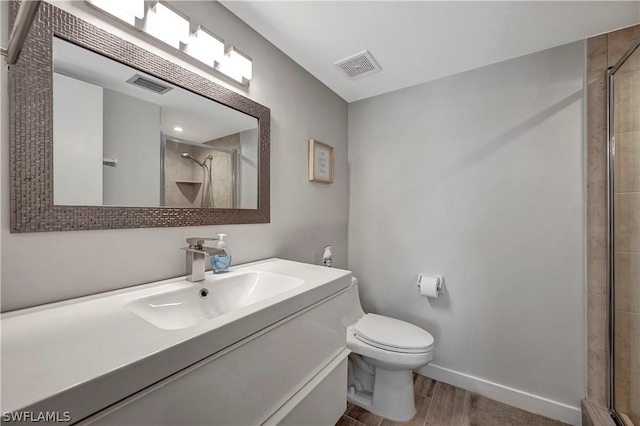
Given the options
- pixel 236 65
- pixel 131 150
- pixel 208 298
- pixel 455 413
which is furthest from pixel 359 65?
pixel 455 413

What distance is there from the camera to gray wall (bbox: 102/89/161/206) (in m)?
0.89

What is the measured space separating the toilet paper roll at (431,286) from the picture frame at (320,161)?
100 cm

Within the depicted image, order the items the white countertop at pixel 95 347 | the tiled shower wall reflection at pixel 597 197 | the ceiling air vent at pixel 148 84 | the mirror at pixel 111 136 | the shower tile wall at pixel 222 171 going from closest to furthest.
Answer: the white countertop at pixel 95 347 < the mirror at pixel 111 136 < the ceiling air vent at pixel 148 84 < the shower tile wall at pixel 222 171 < the tiled shower wall reflection at pixel 597 197

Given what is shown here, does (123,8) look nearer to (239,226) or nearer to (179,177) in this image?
(179,177)

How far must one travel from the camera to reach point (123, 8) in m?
0.88

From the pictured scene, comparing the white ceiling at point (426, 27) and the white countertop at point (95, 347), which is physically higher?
the white ceiling at point (426, 27)

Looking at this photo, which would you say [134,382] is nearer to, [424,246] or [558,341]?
[424,246]

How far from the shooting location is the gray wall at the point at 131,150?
89cm

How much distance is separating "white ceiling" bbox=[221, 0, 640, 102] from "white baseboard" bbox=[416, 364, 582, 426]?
82.3 inches

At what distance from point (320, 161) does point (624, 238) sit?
68.7 inches

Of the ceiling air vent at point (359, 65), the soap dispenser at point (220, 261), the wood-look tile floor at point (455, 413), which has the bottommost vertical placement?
the wood-look tile floor at point (455, 413)

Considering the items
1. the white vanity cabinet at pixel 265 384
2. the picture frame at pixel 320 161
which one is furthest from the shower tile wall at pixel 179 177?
the picture frame at pixel 320 161

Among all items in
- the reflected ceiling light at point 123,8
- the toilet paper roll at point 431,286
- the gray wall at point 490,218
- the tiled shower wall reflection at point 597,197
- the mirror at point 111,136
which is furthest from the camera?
the toilet paper roll at point 431,286

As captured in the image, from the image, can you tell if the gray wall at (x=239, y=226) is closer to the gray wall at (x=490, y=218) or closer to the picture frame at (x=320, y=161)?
the picture frame at (x=320, y=161)
